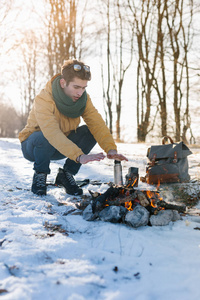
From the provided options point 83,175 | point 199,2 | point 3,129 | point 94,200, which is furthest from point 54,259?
point 3,129

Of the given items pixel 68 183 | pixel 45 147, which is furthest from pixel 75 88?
pixel 68 183

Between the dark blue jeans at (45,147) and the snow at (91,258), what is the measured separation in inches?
24.2

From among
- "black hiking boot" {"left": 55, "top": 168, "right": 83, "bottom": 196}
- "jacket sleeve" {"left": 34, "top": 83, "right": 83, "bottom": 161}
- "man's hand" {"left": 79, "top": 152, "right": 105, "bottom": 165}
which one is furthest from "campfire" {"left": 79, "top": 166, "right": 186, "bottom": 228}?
"black hiking boot" {"left": 55, "top": 168, "right": 83, "bottom": 196}

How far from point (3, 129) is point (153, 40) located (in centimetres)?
3938

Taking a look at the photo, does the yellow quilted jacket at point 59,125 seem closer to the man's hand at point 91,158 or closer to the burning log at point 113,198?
the man's hand at point 91,158

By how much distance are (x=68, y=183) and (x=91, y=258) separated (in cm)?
161

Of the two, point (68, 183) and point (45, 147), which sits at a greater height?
point (45, 147)

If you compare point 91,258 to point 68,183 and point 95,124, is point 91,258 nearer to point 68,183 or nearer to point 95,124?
point 68,183

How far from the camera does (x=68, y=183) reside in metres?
3.06

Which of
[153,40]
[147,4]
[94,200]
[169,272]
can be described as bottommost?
[169,272]

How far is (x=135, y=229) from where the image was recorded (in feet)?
6.51

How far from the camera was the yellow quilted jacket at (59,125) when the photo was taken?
2.48 metres

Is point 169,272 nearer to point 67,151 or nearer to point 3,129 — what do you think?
point 67,151

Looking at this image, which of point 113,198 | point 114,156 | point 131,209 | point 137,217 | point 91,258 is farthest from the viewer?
point 114,156
